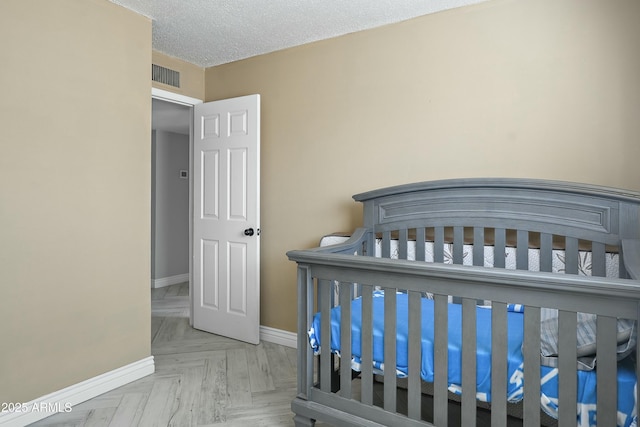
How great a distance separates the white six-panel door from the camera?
311 cm

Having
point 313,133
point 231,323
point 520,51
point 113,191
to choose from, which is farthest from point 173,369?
point 520,51

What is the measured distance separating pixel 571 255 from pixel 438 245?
0.63m

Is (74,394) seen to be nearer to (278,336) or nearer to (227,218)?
(278,336)

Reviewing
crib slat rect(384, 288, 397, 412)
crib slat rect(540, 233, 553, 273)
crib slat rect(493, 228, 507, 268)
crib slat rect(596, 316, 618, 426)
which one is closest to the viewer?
crib slat rect(596, 316, 618, 426)

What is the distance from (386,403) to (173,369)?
1.66 metres

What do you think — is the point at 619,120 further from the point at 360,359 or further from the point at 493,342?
the point at 360,359

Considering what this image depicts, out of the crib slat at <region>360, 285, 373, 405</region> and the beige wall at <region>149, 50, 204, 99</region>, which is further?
the beige wall at <region>149, 50, 204, 99</region>

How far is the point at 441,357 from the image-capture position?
151 cm

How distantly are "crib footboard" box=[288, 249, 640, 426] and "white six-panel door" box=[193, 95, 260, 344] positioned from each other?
1314mm

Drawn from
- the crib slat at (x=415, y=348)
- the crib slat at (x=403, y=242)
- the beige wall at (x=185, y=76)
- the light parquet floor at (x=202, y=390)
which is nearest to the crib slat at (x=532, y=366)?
the crib slat at (x=415, y=348)

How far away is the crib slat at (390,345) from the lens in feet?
5.31

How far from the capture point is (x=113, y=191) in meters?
2.46

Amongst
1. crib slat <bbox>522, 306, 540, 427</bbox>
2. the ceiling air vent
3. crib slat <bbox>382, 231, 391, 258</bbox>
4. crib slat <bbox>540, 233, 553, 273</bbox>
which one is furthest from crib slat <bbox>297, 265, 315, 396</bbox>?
the ceiling air vent

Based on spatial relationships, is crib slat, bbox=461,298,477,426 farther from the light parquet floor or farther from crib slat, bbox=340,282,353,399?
the light parquet floor
